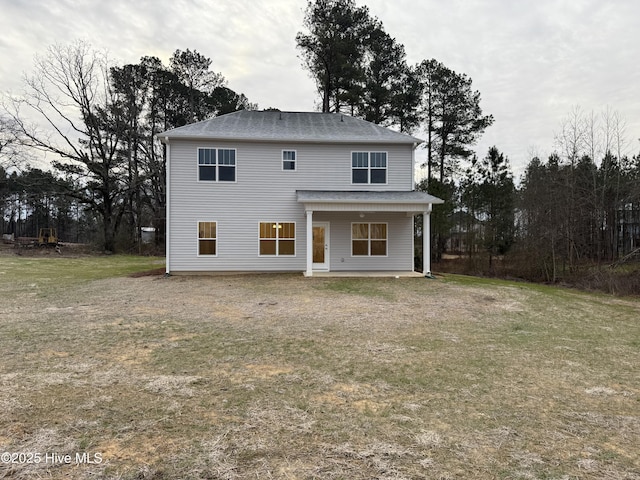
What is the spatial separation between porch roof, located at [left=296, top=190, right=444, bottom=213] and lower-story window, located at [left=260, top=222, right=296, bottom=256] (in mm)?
1551

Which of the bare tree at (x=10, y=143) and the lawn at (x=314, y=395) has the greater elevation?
the bare tree at (x=10, y=143)

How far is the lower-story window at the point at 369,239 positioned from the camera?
52.0ft

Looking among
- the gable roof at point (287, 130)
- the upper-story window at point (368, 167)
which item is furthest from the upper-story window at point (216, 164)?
the upper-story window at point (368, 167)

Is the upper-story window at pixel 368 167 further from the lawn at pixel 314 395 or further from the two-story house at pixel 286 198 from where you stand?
the lawn at pixel 314 395

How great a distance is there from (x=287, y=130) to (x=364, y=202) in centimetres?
490

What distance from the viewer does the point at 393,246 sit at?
15977mm

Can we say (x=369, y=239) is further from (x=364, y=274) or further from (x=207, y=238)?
(x=207, y=238)

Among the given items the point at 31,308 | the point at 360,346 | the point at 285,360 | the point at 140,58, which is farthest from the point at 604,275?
the point at 140,58

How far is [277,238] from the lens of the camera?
1532cm

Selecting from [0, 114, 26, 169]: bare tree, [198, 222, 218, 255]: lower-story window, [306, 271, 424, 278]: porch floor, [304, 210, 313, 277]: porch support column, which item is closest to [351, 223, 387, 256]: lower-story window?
[306, 271, 424, 278]: porch floor

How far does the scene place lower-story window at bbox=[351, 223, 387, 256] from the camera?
15836mm

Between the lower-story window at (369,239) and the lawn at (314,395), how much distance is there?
24.4ft

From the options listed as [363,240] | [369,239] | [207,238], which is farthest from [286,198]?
[369,239]

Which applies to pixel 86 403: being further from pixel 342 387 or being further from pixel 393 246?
pixel 393 246
